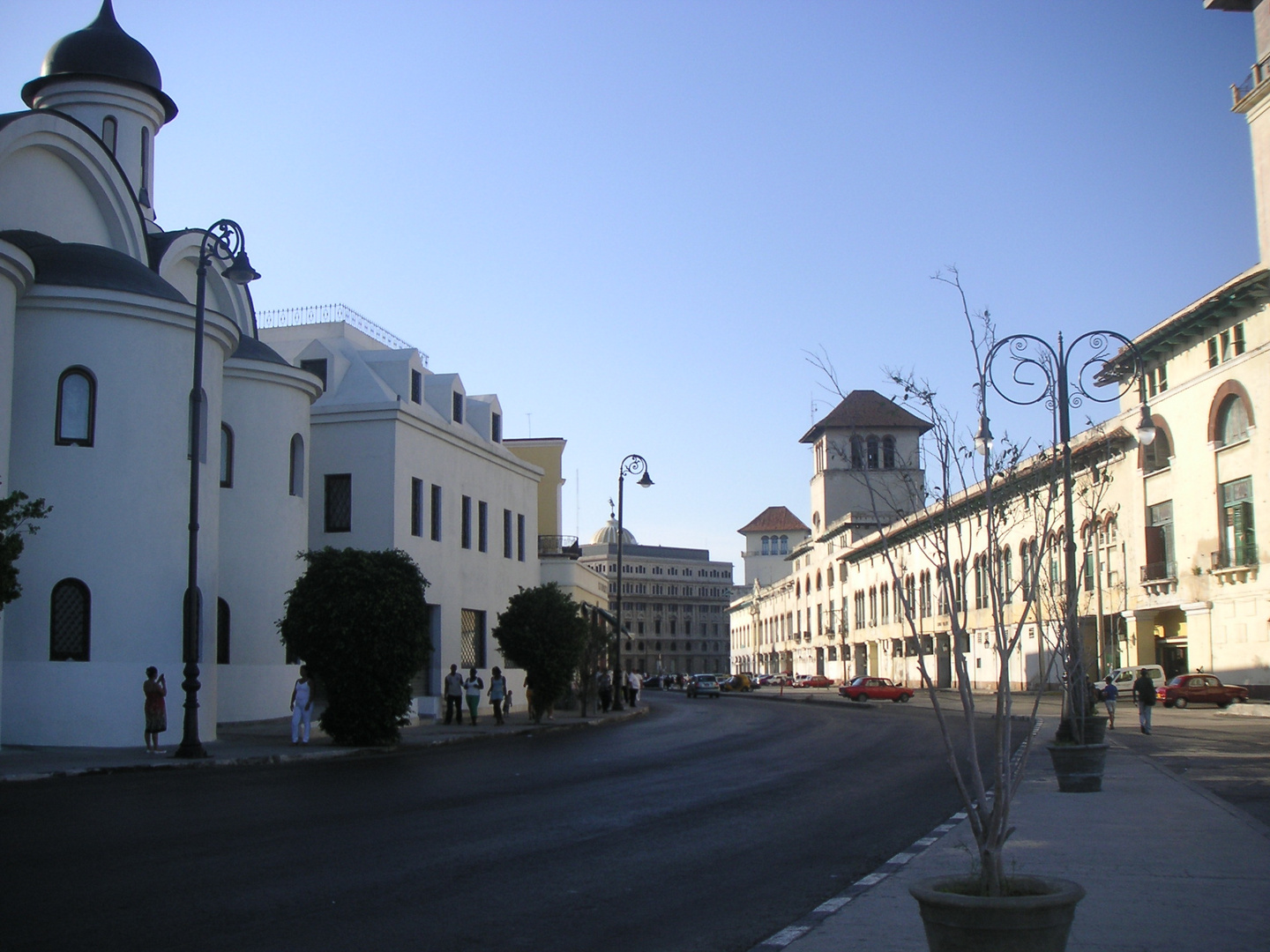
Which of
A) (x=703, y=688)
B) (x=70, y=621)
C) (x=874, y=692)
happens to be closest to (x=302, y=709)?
(x=70, y=621)

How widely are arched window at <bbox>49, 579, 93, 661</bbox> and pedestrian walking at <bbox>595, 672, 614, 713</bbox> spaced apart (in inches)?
887

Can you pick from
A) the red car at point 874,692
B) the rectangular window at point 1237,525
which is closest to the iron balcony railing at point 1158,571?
the rectangular window at point 1237,525

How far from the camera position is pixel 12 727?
21.8 metres

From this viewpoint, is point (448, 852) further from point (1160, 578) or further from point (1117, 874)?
point (1160, 578)

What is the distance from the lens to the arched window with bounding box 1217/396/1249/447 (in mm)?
44094

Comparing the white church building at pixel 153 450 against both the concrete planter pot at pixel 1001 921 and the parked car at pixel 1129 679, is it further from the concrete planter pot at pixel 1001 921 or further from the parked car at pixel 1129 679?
the parked car at pixel 1129 679

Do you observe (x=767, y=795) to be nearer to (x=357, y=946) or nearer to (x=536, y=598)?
(x=357, y=946)

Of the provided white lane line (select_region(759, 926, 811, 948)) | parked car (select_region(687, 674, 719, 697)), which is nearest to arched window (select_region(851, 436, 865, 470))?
white lane line (select_region(759, 926, 811, 948))

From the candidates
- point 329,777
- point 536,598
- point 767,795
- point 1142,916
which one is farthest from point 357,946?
point 536,598

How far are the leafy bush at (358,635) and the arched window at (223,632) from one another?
479cm

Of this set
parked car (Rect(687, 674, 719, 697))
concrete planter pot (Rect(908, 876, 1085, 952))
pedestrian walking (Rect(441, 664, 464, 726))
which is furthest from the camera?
parked car (Rect(687, 674, 719, 697))

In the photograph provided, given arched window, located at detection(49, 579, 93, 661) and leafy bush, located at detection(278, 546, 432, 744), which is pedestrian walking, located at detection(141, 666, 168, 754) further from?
leafy bush, located at detection(278, 546, 432, 744)

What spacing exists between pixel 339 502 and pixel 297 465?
3.43 m

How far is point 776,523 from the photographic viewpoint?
153 m
